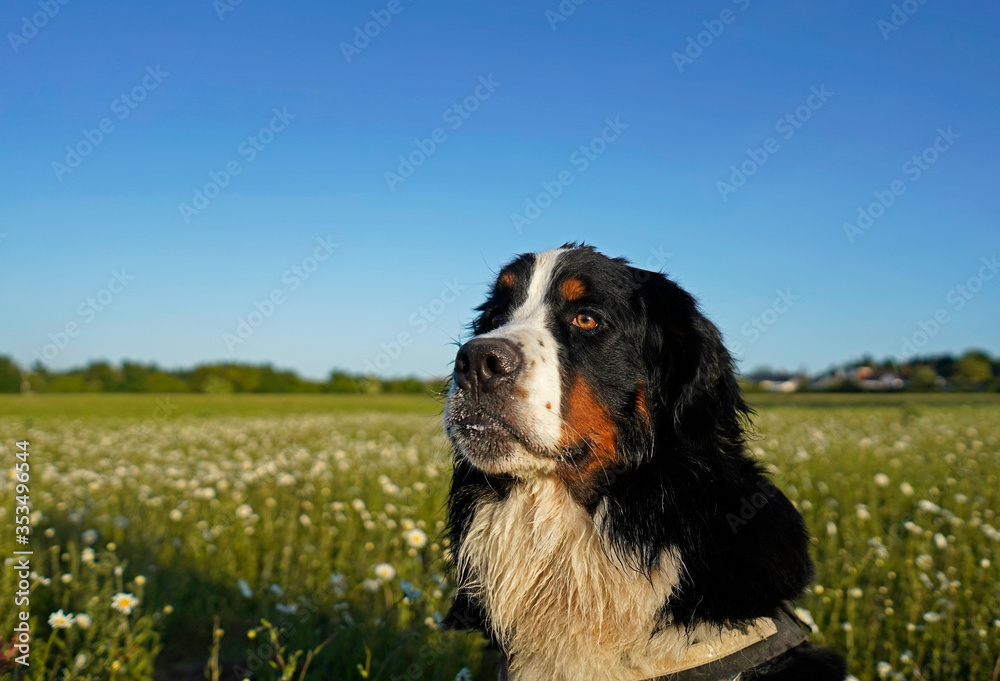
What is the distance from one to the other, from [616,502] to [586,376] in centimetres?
→ 54

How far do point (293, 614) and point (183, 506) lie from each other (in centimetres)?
321

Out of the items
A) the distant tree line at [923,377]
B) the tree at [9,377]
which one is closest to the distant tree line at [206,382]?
the tree at [9,377]

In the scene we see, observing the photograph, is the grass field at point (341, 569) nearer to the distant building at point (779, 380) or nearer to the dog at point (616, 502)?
the dog at point (616, 502)

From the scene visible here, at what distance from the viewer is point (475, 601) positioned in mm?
3029

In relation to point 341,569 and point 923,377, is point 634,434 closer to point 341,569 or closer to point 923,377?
point 341,569

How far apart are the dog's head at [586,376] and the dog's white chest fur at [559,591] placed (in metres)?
0.23

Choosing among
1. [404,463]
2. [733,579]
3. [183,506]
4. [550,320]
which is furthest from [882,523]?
[183,506]

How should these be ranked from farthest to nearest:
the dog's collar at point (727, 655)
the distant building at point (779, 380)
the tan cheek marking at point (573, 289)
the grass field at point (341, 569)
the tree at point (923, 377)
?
the distant building at point (779, 380)
the tree at point (923, 377)
the grass field at point (341, 569)
the tan cheek marking at point (573, 289)
the dog's collar at point (727, 655)

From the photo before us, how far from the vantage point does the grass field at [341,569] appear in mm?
3664

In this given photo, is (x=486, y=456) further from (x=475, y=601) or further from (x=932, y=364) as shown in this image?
(x=932, y=364)

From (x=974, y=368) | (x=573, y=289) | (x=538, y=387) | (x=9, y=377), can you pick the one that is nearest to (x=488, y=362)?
(x=538, y=387)

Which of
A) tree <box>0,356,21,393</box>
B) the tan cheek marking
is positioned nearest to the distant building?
tree <box>0,356,21,393</box>

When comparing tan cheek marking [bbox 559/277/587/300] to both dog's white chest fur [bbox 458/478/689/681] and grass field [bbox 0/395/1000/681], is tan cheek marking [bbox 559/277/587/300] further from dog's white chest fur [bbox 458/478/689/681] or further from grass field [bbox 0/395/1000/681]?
grass field [bbox 0/395/1000/681]

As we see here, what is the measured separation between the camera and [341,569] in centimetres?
531
